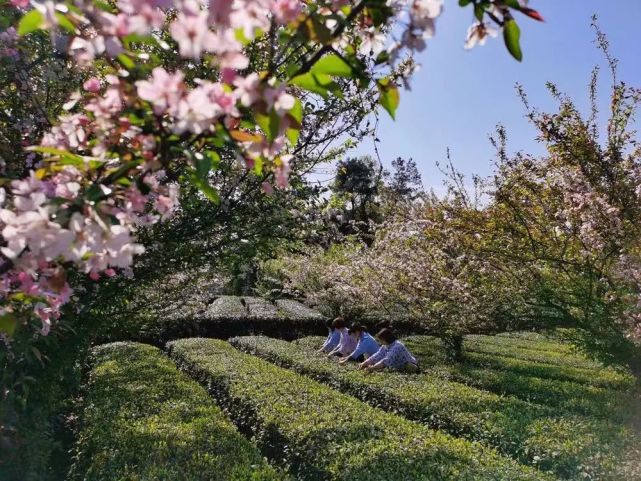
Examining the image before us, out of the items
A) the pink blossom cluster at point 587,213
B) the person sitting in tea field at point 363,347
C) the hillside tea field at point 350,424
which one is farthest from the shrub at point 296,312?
the pink blossom cluster at point 587,213

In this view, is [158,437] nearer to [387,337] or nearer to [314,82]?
[387,337]

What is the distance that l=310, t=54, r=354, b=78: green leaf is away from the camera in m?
1.33

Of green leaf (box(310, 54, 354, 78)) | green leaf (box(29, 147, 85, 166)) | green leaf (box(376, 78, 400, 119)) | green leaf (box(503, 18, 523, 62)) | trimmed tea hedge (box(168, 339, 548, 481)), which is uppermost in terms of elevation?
green leaf (box(503, 18, 523, 62))

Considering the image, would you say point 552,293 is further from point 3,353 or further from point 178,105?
point 178,105

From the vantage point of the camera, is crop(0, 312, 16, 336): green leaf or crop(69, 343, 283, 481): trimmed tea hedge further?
crop(69, 343, 283, 481): trimmed tea hedge

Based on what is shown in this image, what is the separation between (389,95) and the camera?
4.58ft

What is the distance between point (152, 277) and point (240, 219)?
1.16 m

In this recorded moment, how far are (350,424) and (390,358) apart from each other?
3.63 meters

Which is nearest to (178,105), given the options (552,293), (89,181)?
(89,181)

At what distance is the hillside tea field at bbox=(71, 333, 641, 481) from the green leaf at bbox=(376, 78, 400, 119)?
390 centimetres

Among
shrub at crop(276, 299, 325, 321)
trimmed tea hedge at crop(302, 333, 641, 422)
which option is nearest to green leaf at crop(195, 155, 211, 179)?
trimmed tea hedge at crop(302, 333, 641, 422)

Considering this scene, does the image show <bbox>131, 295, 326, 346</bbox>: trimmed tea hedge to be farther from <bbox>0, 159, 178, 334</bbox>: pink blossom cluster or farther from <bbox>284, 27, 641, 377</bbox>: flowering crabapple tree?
<bbox>0, 159, 178, 334</bbox>: pink blossom cluster

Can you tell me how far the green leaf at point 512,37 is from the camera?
A: 1338mm

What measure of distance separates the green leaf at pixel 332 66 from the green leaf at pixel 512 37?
395mm
